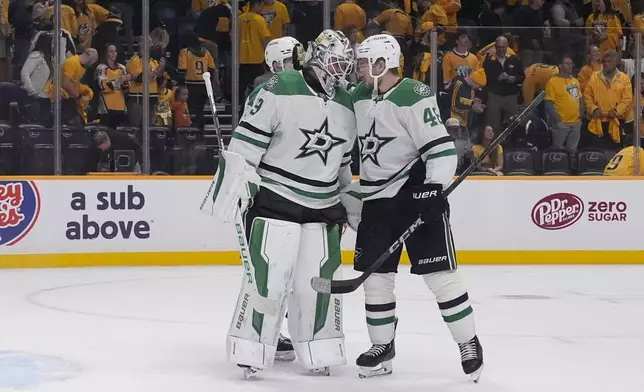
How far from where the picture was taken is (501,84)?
8.84 m

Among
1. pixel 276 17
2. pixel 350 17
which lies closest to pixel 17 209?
pixel 276 17

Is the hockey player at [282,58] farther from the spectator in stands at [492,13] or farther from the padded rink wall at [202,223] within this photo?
the spectator in stands at [492,13]

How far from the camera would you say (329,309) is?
454 cm

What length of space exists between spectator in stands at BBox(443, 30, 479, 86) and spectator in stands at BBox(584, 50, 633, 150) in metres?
0.98

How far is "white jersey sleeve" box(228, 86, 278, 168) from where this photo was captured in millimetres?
4363

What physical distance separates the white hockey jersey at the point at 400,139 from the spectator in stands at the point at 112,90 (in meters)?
4.69

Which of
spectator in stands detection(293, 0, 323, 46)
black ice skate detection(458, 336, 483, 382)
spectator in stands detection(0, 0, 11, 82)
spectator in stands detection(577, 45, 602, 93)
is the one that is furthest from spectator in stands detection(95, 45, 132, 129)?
black ice skate detection(458, 336, 483, 382)

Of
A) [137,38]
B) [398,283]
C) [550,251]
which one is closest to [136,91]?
[137,38]

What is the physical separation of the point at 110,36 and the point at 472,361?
5.75 metres

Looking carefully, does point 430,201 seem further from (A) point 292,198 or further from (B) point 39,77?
(B) point 39,77

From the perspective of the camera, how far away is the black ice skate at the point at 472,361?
14.1 feet

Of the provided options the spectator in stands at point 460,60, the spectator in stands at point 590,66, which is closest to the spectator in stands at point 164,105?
the spectator in stands at point 460,60

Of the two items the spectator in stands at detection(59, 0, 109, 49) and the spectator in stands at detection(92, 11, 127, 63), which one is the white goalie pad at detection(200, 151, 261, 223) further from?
the spectator in stands at detection(59, 0, 109, 49)

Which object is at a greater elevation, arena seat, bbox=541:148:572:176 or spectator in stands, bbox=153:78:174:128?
spectator in stands, bbox=153:78:174:128
